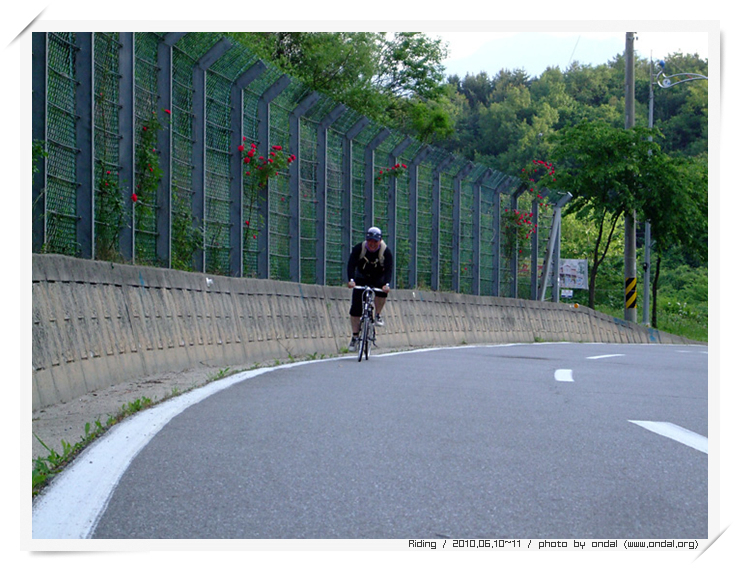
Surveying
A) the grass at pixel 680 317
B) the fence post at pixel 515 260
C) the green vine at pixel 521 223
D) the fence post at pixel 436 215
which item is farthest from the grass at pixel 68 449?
the grass at pixel 680 317

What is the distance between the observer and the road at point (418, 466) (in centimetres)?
423

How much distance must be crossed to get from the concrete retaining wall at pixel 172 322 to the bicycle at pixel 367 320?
45.5 inches

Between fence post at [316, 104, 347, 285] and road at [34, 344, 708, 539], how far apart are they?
929 centimetres

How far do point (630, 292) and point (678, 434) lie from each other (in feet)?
93.5

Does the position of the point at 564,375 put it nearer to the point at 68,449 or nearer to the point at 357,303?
the point at 357,303

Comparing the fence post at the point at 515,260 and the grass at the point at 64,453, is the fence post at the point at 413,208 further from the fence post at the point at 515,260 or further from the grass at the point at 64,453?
the grass at the point at 64,453

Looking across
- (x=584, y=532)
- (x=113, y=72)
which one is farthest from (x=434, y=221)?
(x=584, y=532)

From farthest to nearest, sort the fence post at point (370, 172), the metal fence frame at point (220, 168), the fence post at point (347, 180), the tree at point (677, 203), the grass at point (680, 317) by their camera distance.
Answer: the grass at point (680, 317), the tree at point (677, 203), the fence post at point (370, 172), the fence post at point (347, 180), the metal fence frame at point (220, 168)

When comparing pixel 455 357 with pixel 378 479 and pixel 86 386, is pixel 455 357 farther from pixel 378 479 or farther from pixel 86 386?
pixel 378 479

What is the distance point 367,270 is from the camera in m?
13.7

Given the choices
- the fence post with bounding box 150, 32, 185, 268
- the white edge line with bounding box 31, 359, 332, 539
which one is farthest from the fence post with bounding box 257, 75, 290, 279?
the white edge line with bounding box 31, 359, 332, 539

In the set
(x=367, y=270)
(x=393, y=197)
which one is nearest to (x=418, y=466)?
(x=367, y=270)

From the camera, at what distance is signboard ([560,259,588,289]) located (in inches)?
1654

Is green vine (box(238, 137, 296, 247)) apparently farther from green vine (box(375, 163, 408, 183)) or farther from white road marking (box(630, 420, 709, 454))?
white road marking (box(630, 420, 709, 454))
